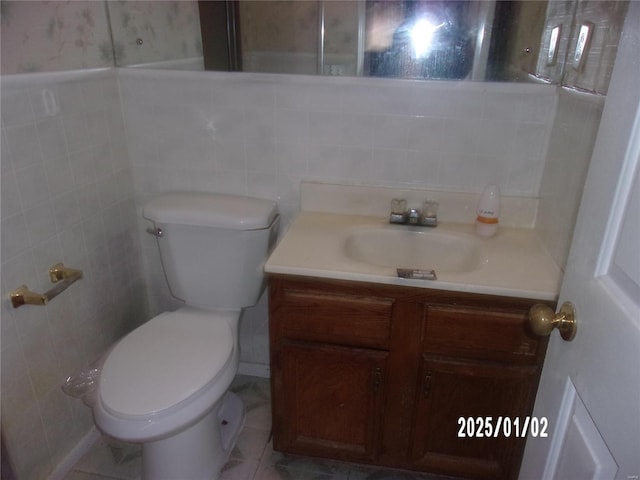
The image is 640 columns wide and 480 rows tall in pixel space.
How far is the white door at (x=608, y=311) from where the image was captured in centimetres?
56

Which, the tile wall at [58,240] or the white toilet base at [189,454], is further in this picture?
the white toilet base at [189,454]

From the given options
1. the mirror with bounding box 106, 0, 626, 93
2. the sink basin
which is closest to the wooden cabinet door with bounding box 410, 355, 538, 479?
the sink basin

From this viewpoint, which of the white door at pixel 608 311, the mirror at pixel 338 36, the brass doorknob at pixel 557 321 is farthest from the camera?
the mirror at pixel 338 36

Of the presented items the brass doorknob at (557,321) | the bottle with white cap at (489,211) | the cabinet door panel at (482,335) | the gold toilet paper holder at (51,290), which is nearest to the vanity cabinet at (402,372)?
the cabinet door panel at (482,335)

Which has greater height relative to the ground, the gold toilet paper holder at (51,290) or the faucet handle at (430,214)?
the faucet handle at (430,214)

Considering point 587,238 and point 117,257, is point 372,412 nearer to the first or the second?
point 587,238

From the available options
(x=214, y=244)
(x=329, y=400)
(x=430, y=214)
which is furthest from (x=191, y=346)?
(x=430, y=214)

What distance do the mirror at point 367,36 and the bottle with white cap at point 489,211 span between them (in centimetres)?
35

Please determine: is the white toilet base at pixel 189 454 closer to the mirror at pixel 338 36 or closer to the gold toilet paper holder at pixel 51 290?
the gold toilet paper holder at pixel 51 290

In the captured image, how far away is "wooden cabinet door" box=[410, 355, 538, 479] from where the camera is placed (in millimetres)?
1284

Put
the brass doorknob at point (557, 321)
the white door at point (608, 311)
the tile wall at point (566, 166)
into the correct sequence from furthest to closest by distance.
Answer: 1. the tile wall at point (566, 166)
2. the brass doorknob at point (557, 321)
3. the white door at point (608, 311)

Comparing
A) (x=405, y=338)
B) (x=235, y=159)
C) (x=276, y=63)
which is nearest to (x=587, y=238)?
(x=405, y=338)

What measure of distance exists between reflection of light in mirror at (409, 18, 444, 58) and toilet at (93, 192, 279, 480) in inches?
27.1
